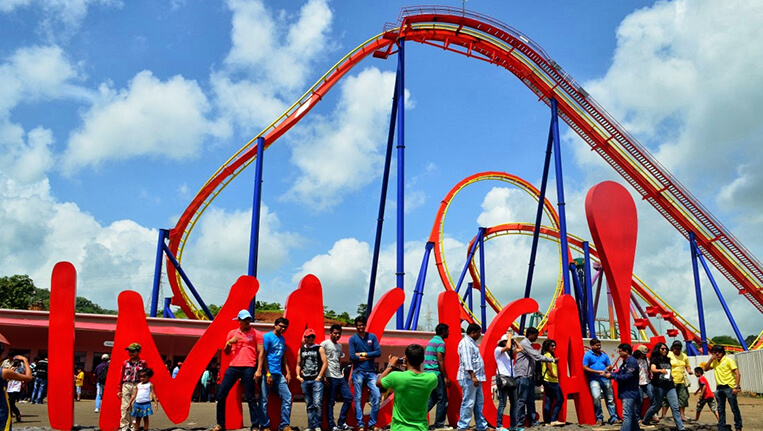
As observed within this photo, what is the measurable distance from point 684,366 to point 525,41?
12.0 meters

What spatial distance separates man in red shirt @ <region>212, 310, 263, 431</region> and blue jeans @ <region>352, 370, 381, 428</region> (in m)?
1.27

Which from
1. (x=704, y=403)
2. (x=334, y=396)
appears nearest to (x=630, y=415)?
(x=334, y=396)

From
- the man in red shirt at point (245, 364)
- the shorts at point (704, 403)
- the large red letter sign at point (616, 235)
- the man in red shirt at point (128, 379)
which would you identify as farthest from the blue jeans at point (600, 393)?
the man in red shirt at point (128, 379)

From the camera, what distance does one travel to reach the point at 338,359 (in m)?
7.62

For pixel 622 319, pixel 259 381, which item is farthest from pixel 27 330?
pixel 622 319

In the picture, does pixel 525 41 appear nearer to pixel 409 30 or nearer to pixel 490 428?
pixel 409 30

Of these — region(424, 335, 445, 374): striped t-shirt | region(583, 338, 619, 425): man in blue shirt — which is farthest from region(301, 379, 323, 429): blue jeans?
region(583, 338, 619, 425): man in blue shirt

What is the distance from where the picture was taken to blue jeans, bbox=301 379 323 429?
287 inches

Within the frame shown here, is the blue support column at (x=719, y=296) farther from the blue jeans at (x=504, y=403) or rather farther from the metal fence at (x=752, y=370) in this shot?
the blue jeans at (x=504, y=403)

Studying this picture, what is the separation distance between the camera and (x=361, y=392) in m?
7.86

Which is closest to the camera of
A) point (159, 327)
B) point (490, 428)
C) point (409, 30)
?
point (490, 428)

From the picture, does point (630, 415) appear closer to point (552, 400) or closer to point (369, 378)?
point (552, 400)

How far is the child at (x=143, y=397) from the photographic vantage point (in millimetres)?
7352

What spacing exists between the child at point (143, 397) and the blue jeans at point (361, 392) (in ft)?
7.98
